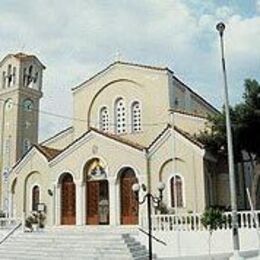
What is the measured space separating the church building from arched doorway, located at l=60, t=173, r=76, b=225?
6cm

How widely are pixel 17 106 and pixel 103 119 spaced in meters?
11.3

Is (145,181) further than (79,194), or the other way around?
(79,194)

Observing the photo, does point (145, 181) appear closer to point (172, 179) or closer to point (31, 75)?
point (172, 179)

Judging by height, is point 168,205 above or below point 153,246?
above

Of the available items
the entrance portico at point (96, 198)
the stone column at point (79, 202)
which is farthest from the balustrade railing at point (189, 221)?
the stone column at point (79, 202)

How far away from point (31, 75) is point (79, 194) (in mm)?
17316

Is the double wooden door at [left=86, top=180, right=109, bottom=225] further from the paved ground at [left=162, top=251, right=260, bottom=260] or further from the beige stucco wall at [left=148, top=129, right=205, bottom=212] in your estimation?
the paved ground at [left=162, top=251, right=260, bottom=260]

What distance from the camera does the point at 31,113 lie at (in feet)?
130

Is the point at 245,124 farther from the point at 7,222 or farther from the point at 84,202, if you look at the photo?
the point at 7,222

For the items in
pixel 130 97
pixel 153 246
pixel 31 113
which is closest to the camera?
pixel 153 246

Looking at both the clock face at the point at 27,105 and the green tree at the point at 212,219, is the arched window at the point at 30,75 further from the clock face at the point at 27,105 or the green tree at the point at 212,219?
the green tree at the point at 212,219

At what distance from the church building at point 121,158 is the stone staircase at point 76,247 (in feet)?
11.0

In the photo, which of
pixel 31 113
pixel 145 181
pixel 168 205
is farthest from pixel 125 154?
pixel 31 113

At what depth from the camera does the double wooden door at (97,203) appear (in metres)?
25.3
